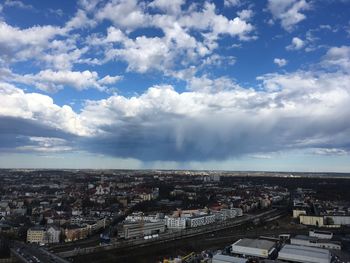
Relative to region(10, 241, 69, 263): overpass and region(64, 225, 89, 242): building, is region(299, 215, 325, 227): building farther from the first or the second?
region(10, 241, 69, 263): overpass

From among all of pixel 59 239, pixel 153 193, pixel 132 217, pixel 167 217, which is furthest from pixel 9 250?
pixel 153 193

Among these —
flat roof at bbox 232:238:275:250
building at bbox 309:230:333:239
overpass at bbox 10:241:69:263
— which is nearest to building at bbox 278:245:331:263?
flat roof at bbox 232:238:275:250

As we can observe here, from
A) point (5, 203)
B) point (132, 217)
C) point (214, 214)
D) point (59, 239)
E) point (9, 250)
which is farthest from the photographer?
point (5, 203)

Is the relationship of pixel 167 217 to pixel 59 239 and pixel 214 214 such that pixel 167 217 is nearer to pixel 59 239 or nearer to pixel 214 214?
pixel 214 214

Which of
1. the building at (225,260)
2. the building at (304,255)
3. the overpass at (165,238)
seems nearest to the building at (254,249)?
the building at (304,255)

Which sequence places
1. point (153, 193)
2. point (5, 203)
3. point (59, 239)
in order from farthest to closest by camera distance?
point (153, 193) → point (5, 203) → point (59, 239)

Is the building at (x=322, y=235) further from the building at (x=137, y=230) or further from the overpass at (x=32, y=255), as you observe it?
the overpass at (x=32, y=255)
